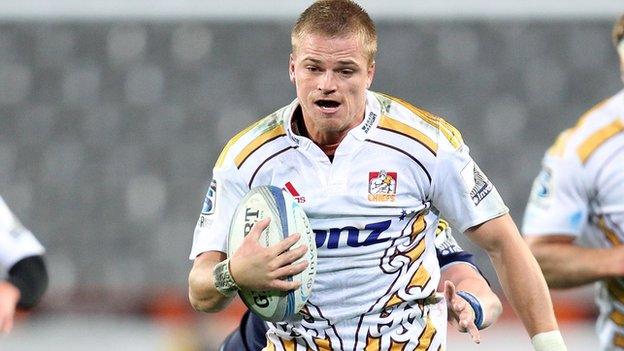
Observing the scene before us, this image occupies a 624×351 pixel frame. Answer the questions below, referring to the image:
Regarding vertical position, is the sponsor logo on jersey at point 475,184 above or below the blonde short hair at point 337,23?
below

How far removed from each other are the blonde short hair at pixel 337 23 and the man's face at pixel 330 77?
2 centimetres

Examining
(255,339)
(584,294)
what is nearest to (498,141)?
(584,294)

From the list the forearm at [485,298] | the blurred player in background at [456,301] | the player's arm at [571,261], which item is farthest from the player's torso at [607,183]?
the forearm at [485,298]

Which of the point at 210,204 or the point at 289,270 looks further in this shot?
the point at 210,204

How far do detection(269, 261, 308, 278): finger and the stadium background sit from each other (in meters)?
4.16

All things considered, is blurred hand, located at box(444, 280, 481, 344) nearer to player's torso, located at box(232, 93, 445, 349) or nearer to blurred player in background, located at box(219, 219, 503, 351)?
blurred player in background, located at box(219, 219, 503, 351)

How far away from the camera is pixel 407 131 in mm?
4070

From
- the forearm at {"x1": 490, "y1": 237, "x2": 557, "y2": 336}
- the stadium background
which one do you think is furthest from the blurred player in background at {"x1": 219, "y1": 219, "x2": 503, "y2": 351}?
the stadium background

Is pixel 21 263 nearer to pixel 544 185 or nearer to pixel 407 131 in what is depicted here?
pixel 407 131

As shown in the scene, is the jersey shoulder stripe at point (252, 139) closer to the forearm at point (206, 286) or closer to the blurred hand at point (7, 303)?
the forearm at point (206, 286)

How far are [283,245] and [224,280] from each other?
0.23 meters

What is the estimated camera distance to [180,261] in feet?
25.8

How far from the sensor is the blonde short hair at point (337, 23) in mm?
3949

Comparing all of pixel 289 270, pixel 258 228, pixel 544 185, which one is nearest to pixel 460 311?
pixel 289 270
